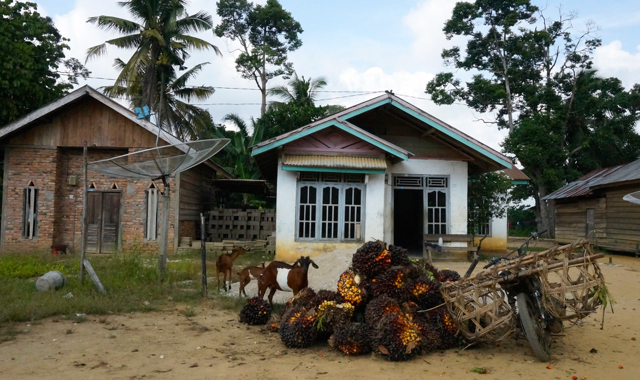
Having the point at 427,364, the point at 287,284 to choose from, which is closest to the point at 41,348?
the point at 287,284

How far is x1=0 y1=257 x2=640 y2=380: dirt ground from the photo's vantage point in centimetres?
421

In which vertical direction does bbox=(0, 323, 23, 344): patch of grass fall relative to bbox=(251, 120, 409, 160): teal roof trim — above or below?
below

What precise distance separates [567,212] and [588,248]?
18.6 meters

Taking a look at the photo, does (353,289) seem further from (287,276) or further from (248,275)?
(248,275)

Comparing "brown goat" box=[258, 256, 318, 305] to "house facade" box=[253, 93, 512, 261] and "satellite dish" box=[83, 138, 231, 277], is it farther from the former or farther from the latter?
"house facade" box=[253, 93, 512, 261]

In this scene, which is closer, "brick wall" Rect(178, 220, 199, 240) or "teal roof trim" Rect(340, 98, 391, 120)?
"teal roof trim" Rect(340, 98, 391, 120)

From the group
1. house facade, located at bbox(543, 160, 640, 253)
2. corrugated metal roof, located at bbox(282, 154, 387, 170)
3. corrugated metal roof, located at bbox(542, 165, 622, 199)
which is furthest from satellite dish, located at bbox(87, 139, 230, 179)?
corrugated metal roof, located at bbox(542, 165, 622, 199)

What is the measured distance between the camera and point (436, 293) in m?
5.15

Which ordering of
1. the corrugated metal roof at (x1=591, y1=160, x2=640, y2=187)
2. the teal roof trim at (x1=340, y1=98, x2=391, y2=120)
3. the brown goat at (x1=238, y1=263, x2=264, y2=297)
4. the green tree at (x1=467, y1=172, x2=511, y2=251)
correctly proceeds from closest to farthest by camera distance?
the brown goat at (x1=238, y1=263, x2=264, y2=297)
the teal roof trim at (x1=340, y1=98, x2=391, y2=120)
the green tree at (x1=467, y1=172, x2=511, y2=251)
the corrugated metal roof at (x1=591, y1=160, x2=640, y2=187)

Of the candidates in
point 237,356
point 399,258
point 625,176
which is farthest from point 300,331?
point 625,176

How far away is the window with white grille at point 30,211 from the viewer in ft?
44.8

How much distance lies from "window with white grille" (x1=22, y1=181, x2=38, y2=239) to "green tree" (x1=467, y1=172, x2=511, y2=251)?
13.0 metres

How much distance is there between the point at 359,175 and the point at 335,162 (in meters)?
0.91

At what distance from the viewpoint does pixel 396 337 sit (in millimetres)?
4555
